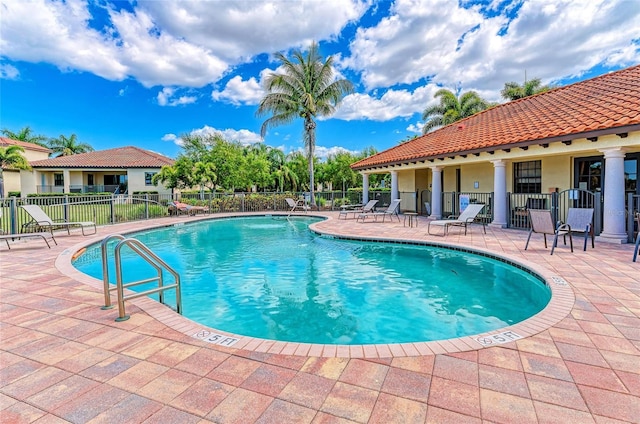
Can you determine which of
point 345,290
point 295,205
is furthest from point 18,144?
point 345,290

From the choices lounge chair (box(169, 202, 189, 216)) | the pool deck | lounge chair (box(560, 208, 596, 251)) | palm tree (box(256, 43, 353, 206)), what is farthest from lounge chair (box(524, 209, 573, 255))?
lounge chair (box(169, 202, 189, 216))

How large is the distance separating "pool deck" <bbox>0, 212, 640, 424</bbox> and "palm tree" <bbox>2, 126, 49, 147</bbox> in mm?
53156

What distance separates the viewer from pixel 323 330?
4.64m

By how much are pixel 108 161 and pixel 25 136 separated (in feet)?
68.5

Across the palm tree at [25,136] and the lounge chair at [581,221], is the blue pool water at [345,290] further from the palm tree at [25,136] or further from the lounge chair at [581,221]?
the palm tree at [25,136]

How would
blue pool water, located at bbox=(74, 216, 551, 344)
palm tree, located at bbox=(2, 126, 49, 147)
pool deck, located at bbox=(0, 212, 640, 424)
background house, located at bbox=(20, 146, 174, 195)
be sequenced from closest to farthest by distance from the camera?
1. pool deck, located at bbox=(0, 212, 640, 424)
2. blue pool water, located at bbox=(74, 216, 551, 344)
3. background house, located at bbox=(20, 146, 174, 195)
4. palm tree, located at bbox=(2, 126, 49, 147)

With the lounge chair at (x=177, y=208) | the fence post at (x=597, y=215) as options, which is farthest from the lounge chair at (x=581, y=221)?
the lounge chair at (x=177, y=208)

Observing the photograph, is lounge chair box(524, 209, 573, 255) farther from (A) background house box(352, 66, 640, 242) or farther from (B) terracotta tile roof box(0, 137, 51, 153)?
(B) terracotta tile roof box(0, 137, 51, 153)

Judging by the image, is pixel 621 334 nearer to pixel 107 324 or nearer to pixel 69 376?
pixel 69 376

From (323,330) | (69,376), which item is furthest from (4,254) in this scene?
(323,330)

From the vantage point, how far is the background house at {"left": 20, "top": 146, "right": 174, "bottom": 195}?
32.3 meters

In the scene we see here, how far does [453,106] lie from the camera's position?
30.3m

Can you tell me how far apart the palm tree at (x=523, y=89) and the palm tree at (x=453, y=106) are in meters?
1.89

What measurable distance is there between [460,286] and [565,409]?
436cm
